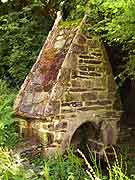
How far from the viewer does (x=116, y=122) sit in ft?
28.4

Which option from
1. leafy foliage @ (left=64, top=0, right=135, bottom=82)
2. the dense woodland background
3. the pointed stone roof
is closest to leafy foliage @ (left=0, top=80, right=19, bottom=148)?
the dense woodland background

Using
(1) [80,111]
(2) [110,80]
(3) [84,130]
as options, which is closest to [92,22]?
(2) [110,80]

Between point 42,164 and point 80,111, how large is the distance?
4.28 ft

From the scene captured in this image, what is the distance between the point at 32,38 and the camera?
10562mm

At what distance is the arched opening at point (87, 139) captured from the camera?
8.61 metres

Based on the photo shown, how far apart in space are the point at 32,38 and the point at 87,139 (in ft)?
9.88

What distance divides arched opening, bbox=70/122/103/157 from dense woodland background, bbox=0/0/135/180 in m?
1.06

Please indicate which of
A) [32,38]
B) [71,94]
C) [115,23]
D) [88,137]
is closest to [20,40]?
[32,38]

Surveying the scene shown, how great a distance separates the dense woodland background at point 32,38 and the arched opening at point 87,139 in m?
1.06

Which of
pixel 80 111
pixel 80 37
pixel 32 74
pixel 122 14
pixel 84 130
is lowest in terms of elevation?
pixel 84 130

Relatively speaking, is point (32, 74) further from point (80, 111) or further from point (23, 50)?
point (23, 50)

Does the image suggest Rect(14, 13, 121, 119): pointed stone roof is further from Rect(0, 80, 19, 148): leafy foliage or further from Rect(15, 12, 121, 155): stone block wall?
Rect(0, 80, 19, 148): leafy foliage

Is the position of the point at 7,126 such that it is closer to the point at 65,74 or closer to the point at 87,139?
the point at 65,74

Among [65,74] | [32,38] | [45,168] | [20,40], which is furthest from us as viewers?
[20,40]
